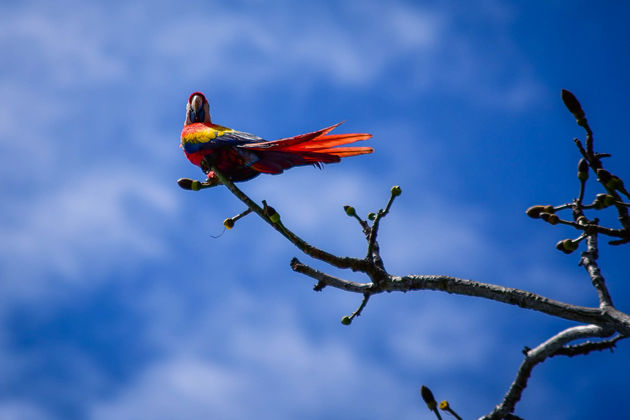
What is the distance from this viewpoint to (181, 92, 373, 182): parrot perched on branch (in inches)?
169

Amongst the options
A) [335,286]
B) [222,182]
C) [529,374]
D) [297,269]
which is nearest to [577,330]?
[529,374]

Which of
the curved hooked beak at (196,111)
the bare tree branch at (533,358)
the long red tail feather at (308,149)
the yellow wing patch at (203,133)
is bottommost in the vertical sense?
the bare tree branch at (533,358)

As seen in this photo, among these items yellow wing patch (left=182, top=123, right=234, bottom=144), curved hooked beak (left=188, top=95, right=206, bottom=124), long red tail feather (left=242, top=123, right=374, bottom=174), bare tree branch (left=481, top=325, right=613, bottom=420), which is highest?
curved hooked beak (left=188, top=95, right=206, bottom=124)

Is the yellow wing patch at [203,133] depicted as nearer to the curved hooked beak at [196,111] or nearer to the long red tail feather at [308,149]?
the long red tail feather at [308,149]

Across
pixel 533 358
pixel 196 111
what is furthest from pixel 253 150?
pixel 533 358

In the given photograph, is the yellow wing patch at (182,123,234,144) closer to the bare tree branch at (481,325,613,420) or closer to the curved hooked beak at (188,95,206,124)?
the curved hooked beak at (188,95,206,124)

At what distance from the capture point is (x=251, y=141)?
14.7 ft

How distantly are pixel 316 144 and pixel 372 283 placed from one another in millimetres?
1210

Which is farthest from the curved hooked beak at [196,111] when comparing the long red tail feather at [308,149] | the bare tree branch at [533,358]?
the bare tree branch at [533,358]

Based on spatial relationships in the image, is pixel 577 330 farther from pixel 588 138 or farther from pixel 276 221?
pixel 276 221

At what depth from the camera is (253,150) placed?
4438mm

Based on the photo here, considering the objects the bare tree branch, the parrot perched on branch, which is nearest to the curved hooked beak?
the parrot perched on branch

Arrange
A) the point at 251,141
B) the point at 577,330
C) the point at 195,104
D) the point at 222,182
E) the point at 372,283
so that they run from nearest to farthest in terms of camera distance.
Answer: the point at 577,330 → the point at 372,283 → the point at 222,182 → the point at 251,141 → the point at 195,104

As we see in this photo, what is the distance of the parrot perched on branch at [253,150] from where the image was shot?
4.29m
